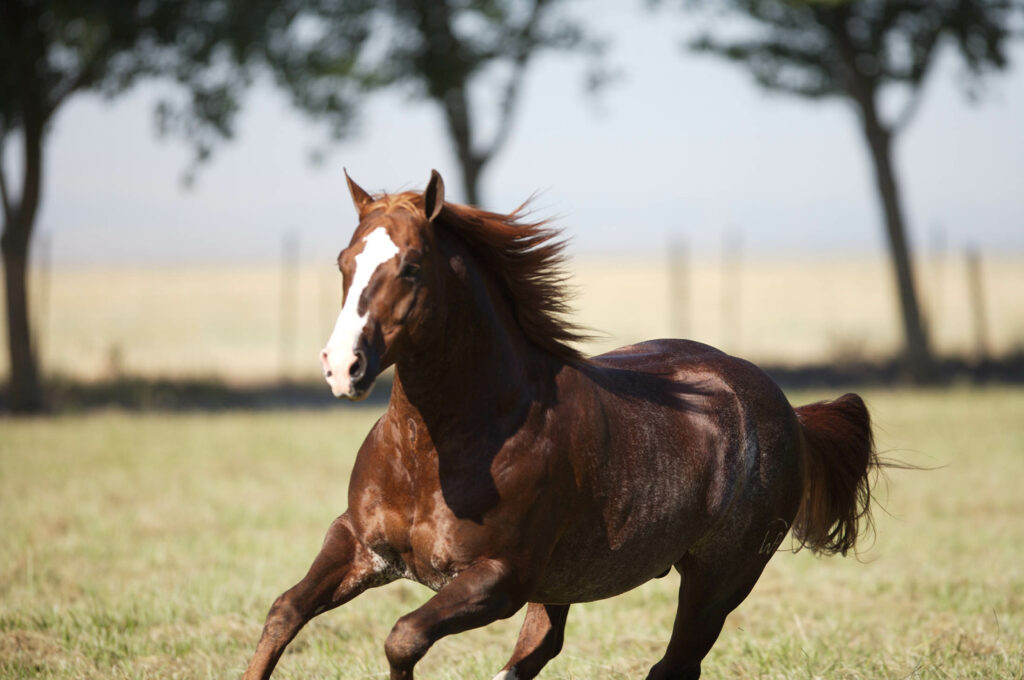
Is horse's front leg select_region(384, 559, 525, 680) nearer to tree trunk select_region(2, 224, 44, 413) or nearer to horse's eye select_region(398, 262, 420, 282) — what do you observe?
horse's eye select_region(398, 262, 420, 282)

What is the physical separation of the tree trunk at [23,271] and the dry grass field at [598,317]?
3.59 ft

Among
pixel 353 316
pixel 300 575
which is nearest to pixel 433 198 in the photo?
pixel 353 316

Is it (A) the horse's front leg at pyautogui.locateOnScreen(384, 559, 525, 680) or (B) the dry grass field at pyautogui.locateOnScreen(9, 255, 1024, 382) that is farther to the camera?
(B) the dry grass field at pyautogui.locateOnScreen(9, 255, 1024, 382)

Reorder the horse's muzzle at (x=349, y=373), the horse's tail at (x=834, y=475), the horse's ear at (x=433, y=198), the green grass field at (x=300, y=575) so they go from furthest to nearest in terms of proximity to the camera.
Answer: the green grass field at (x=300, y=575) → the horse's tail at (x=834, y=475) → the horse's ear at (x=433, y=198) → the horse's muzzle at (x=349, y=373)

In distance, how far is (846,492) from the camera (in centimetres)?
463

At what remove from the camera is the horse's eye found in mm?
3174

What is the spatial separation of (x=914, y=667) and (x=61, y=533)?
5882 millimetres

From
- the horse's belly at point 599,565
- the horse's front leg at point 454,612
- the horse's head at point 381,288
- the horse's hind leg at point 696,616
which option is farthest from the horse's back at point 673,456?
the horse's head at point 381,288

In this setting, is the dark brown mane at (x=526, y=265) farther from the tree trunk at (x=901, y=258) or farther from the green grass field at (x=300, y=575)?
the tree trunk at (x=901, y=258)

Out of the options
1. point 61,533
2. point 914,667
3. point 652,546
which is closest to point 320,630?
point 652,546

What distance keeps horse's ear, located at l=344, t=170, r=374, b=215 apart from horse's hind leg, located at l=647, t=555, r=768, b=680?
175cm

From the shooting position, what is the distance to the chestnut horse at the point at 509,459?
10.6 ft

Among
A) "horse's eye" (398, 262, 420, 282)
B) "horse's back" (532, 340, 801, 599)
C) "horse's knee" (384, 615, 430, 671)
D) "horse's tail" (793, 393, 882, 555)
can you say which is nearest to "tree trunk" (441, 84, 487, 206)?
"horse's tail" (793, 393, 882, 555)

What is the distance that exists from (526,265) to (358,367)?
939mm
